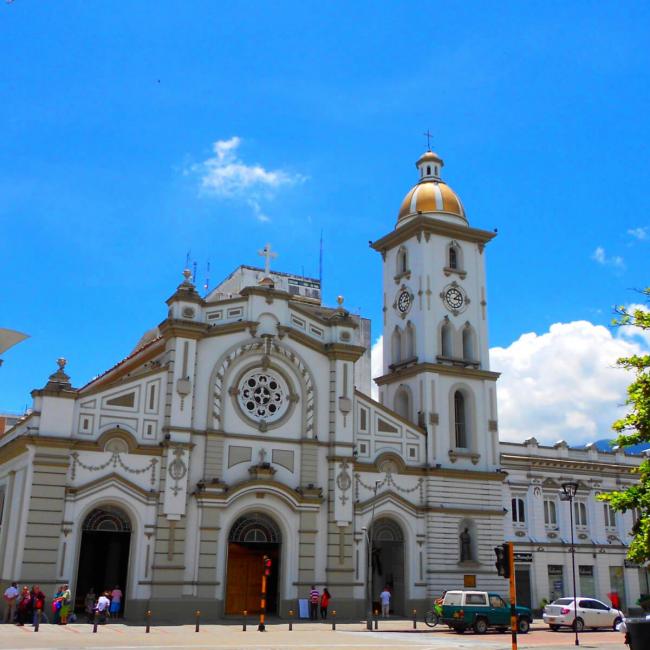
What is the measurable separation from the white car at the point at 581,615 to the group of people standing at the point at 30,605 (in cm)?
2098

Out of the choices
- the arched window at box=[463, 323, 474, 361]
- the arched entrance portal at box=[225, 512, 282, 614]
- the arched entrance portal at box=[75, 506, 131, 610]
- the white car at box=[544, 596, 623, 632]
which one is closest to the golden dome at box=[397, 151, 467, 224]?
the arched window at box=[463, 323, 474, 361]

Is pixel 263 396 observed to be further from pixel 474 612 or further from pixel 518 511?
pixel 518 511

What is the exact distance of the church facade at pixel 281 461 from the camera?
35344mm

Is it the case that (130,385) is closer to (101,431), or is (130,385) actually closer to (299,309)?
(101,431)

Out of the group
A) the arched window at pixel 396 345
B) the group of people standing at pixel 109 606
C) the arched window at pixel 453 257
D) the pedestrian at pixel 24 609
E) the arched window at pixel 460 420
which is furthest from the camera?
the arched window at pixel 396 345

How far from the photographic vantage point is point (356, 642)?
88.7ft

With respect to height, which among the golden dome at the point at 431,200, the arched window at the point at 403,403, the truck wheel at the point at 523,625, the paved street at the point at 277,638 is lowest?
the paved street at the point at 277,638

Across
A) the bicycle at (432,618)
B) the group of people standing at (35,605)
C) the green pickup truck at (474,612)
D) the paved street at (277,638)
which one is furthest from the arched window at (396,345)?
the group of people standing at (35,605)

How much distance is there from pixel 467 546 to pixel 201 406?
52.8ft

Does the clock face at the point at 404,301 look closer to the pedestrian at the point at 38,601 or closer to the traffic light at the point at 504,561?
the pedestrian at the point at 38,601

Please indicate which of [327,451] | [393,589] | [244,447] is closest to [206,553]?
[244,447]

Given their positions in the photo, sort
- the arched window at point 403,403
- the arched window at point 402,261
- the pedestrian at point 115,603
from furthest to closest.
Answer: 1. the arched window at point 402,261
2. the arched window at point 403,403
3. the pedestrian at point 115,603

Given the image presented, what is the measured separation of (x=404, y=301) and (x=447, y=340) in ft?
11.8

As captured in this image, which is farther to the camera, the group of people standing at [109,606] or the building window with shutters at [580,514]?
the building window with shutters at [580,514]
